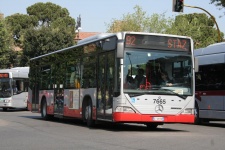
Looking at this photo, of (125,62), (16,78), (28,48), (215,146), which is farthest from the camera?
(28,48)

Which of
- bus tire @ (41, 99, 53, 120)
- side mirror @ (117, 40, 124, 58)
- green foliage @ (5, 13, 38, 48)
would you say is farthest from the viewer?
green foliage @ (5, 13, 38, 48)

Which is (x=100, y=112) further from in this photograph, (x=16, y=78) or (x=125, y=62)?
(x=16, y=78)

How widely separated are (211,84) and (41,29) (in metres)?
41.7

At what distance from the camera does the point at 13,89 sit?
1371 inches

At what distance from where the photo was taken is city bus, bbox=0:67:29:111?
34688 millimetres

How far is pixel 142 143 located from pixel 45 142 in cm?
234

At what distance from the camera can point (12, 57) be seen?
61.4 metres

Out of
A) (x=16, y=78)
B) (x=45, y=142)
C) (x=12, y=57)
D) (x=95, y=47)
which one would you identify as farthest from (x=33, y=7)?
(x=45, y=142)

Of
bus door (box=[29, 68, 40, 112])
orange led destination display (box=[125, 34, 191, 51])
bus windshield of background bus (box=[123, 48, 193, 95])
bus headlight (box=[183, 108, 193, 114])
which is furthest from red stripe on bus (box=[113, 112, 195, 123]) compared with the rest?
bus door (box=[29, 68, 40, 112])

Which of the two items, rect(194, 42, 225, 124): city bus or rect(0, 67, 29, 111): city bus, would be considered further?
rect(0, 67, 29, 111): city bus

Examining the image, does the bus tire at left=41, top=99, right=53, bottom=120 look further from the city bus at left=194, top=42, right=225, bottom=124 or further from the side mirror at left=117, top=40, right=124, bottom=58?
the side mirror at left=117, top=40, right=124, bottom=58

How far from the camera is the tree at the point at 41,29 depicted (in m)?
58.2

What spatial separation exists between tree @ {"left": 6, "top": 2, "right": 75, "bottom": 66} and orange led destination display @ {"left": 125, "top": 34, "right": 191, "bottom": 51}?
142ft

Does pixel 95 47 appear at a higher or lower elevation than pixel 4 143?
higher
